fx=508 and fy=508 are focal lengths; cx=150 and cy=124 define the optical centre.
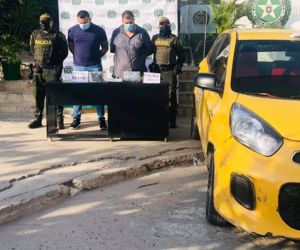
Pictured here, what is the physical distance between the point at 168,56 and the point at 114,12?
1.86 m

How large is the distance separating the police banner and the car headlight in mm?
5426

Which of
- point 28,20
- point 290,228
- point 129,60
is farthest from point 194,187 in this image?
point 28,20

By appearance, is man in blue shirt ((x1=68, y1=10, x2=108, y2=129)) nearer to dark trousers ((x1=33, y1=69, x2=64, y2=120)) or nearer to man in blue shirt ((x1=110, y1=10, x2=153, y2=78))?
man in blue shirt ((x1=110, y1=10, x2=153, y2=78))

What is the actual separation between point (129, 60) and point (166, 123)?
1.46m

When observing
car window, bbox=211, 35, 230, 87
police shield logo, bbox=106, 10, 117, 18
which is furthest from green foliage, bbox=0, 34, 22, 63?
car window, bbox=211, 35, 230, 87

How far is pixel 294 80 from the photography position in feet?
15.8

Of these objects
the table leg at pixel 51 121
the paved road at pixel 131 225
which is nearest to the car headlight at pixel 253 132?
the paved road at pixel 131 225

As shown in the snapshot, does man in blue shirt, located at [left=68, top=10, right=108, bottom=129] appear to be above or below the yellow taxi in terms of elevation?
above

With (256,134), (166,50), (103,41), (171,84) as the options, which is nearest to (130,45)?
(103,41)

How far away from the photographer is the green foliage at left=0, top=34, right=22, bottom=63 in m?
9.68

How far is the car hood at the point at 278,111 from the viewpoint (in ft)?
12.3

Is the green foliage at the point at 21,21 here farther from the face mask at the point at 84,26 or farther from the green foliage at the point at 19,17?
the face mask at the point at 84,26

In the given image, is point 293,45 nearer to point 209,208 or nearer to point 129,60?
point 209,208

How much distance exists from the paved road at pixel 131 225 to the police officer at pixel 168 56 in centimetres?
295
